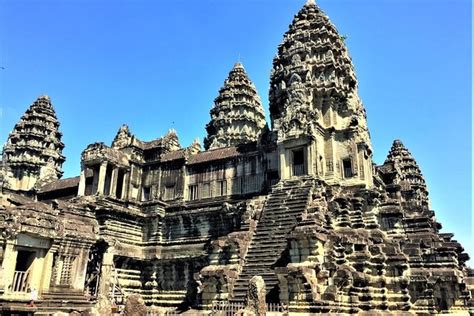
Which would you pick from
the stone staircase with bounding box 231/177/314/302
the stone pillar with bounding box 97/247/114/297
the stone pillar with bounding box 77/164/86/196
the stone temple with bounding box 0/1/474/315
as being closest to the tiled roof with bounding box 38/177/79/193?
the stone temple with bounding box 0/1/474/315

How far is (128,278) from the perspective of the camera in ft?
107

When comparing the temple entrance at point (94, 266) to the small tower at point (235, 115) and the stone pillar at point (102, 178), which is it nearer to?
the stone pillar at point (102, 178)

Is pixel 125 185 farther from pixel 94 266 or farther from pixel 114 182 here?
pixel 94 266

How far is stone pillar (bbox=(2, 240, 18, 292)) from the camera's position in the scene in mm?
18781

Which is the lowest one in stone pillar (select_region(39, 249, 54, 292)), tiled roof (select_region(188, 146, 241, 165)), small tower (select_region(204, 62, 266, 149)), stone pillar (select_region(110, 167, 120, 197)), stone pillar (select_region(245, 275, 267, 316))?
stone pillar (select_region(245, 275, 267, 316))

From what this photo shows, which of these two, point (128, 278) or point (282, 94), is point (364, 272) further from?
point (128, 278)

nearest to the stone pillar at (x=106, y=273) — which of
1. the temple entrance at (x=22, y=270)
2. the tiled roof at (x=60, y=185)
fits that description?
the temple entrance at (x=22, y=270)

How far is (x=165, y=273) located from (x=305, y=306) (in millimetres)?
15925

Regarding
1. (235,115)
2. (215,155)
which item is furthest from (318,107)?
(235,115)

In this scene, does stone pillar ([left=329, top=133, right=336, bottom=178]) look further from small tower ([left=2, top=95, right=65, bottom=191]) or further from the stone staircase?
small tower ([left=2, top=95, right=65, bottom=191])

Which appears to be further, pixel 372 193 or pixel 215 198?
pixel 215 198

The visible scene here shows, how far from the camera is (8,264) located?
1902cm

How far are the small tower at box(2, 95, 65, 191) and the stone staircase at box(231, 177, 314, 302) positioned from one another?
28267 mm

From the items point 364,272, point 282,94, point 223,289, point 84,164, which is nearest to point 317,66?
point 282,94
